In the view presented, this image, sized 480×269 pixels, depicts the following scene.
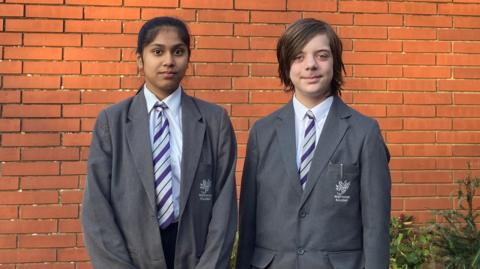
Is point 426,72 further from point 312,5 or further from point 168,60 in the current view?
point 168,60

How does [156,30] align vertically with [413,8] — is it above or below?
below

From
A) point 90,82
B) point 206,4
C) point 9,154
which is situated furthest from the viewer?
point 206,4

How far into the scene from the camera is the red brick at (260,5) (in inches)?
179

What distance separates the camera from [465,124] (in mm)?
4762

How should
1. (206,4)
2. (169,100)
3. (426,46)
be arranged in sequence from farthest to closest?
(426,46), (206,4), (169,100)

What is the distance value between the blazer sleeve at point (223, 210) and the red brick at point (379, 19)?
211 centimetres

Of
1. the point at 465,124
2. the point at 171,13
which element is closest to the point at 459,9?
the point at 465,124

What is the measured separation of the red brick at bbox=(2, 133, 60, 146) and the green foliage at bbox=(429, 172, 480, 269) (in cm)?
271

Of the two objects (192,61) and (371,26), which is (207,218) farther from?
(371,26)

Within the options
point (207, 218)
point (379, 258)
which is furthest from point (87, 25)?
point (379, 258)

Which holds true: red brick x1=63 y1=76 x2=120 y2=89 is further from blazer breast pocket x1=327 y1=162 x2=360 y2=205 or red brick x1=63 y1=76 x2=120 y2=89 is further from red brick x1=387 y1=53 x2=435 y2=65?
blazer breast pocket x1=327 y1=162 x2=360 y2=205

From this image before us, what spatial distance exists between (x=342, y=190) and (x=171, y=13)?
2285 millimetres

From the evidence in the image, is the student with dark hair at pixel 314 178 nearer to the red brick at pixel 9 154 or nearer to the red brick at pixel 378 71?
the red brick at pixel 378 71

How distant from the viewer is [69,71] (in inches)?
173
